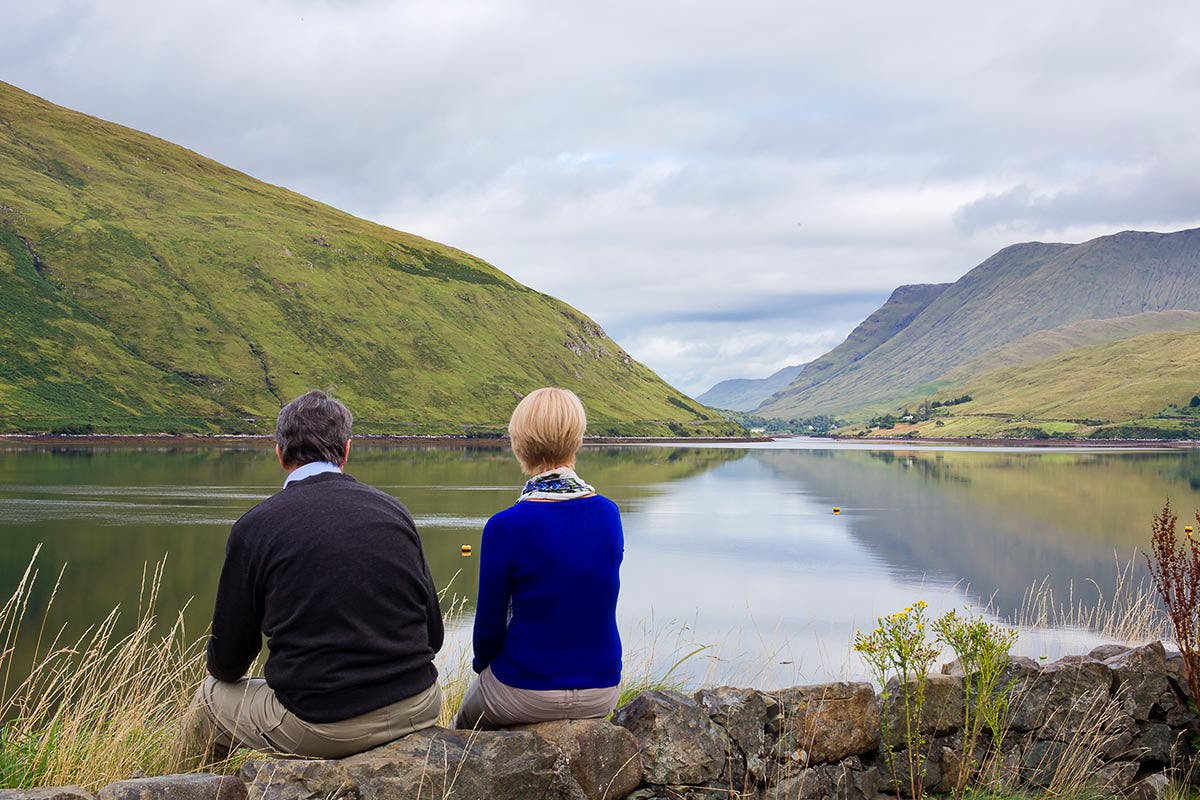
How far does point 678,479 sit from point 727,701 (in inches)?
3376

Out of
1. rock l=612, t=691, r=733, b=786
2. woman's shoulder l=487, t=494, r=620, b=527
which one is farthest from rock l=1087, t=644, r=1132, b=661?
woman's shoulder l=487, t=494, r=620, b=527

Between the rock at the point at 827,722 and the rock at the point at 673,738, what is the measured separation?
59 centimetres

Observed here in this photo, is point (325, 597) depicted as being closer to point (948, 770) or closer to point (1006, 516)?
point (948, 770)

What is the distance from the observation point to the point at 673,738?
6.14 meters

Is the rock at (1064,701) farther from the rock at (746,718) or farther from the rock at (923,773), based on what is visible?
the rock at (746,718)

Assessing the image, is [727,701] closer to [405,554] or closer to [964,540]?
[405,554]

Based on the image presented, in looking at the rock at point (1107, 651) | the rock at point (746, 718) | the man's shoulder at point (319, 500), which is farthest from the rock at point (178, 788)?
the rock at point (1107, 651)

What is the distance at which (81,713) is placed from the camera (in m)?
7.14

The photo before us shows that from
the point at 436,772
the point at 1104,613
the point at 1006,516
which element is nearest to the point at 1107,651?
the point at 436,772

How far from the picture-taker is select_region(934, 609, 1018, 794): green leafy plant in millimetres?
6699

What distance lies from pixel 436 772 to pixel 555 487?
1.72 meters

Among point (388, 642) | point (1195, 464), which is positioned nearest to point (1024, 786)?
point (388, 642)

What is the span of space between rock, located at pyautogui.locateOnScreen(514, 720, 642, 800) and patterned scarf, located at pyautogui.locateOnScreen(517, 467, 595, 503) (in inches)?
54.7

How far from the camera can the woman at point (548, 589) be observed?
570 cm
